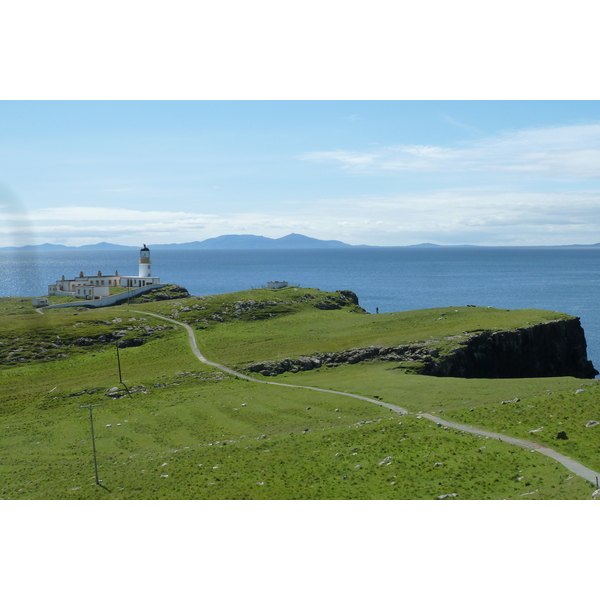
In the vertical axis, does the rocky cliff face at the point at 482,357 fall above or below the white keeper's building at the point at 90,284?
below

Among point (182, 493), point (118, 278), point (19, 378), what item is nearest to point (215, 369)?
point (19, 378)

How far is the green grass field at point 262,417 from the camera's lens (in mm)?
32781

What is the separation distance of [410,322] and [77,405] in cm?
4899

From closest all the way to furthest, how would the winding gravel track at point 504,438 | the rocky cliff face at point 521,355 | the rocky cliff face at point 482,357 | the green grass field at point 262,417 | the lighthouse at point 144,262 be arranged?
the winding gravel track at point 504,438
the green grass field at point 262,417
the rocky cliff face at point 482,357
the rocky cliff face at point 521,355
the lighthouse at point 144,262

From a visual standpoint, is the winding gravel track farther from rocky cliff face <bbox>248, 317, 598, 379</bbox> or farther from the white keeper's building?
the white keeper's building

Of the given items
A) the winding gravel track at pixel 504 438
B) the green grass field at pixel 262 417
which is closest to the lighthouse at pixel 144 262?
the green grass field at pixel 262 417

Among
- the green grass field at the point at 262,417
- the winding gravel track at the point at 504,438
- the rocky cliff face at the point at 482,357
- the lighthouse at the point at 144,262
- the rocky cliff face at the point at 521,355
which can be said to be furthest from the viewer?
the lighthouse at the point at 144,262

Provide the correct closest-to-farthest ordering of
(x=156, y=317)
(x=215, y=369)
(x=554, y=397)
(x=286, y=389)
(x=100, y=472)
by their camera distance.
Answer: (x=100, y=472) → (x=554, y=397) → (x=286, y=389) → (x=215, y=369) → (x=156, y=317)

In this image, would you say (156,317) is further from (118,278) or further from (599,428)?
(599,428)

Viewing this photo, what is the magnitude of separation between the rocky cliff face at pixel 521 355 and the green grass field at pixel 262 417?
258 cm

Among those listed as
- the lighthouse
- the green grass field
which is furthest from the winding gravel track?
the lighthouse

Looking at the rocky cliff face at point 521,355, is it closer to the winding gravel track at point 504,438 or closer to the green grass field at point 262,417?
the green grass field at point 262,417

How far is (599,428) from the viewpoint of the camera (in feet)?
116

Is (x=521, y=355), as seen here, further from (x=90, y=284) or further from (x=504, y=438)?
(x=90, y=284)
